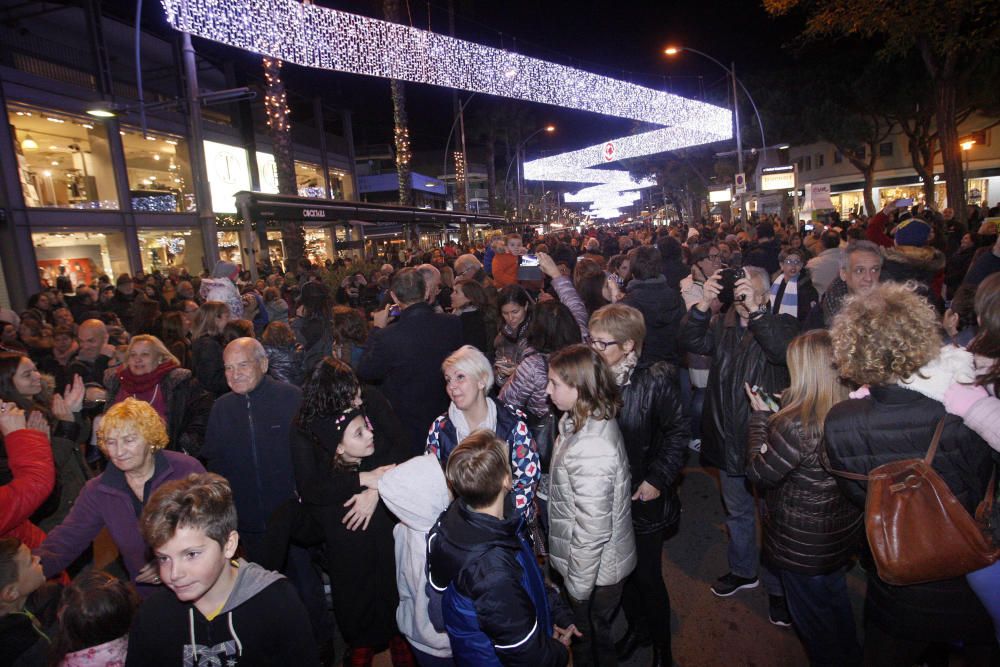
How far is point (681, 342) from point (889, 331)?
172 cm

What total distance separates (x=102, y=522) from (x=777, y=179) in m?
27.7

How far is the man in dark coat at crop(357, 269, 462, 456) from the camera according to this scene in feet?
13.6

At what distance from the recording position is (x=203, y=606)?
1.90 meters

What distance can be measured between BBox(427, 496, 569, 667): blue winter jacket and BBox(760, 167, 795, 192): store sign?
26.9 m

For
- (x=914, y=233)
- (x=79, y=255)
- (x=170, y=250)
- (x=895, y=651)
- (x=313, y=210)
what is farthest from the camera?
(x=170, y=250)

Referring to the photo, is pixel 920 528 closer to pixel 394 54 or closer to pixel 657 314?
pixel 657 314

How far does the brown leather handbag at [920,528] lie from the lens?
1937mm

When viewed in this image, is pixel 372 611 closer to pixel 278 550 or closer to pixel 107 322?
pixel 278 550

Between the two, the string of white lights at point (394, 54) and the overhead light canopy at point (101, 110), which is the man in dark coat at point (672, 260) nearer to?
the string of white lights at point (394, 54)

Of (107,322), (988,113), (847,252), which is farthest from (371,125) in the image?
(847,252)

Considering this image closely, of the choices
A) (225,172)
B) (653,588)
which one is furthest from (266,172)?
(653,588)

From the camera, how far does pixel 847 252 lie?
4492 millimetres

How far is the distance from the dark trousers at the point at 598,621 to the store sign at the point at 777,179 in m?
26.2

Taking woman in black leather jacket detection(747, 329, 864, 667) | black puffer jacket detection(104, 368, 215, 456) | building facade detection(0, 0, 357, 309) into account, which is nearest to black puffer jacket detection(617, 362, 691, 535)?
woman in black leather jacket detection(747, 329, 864, 667)
